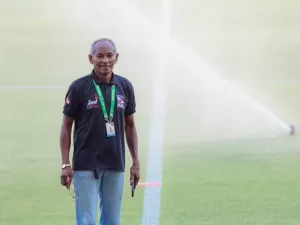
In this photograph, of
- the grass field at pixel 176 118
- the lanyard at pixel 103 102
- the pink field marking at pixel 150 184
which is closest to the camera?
the lanyard at pixel 103 102

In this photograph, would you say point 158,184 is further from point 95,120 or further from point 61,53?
point 61,53

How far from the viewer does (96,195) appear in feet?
15.9

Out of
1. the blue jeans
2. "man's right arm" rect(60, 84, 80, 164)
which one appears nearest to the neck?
"man's right arm" rect(60, 84, 80, 164)

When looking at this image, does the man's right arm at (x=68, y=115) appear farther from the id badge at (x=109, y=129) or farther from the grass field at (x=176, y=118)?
the grass field at (x=176, y=118)

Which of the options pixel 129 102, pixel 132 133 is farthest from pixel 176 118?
pixel 129 102

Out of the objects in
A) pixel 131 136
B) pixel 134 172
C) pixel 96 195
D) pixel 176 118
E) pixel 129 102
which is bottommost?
pixel 176 118

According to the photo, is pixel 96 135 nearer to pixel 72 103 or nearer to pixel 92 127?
pixel 92 127

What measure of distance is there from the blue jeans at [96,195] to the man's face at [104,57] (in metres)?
0.67

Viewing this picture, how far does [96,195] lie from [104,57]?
902 mm

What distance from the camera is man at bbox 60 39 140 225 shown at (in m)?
4.76

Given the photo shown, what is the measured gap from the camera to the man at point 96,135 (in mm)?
4762

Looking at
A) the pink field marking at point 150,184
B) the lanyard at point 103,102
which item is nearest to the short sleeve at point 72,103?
the lanyard at point 103,102

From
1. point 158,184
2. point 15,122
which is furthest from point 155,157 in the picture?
point 15,122

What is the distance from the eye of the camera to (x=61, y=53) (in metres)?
13.3
